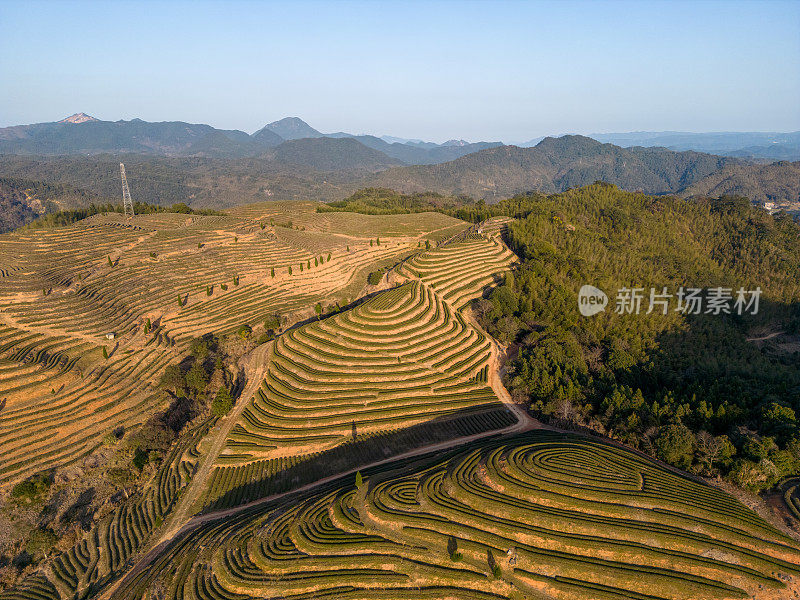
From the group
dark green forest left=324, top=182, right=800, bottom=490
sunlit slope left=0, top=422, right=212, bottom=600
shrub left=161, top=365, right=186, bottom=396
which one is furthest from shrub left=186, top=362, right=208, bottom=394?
dark green forest left=324, top=182, right=800, bottom=490

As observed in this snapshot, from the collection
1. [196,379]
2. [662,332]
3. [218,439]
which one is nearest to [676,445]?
[662,332]

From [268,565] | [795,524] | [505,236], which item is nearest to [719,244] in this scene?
[505,236]

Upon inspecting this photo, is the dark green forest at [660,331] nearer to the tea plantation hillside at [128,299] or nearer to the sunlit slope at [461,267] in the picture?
the sunlit slope at [461,267]

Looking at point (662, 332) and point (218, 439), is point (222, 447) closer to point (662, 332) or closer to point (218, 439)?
point (218, 439)

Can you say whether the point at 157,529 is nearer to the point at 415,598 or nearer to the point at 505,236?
the point at 415,598

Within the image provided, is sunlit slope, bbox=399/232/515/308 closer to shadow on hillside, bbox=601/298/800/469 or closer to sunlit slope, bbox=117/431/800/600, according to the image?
shadow on hillside, bbox=601/298/800/469

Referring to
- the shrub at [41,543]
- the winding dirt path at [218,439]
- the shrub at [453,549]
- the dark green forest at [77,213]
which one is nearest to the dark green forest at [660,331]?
the shrub at [453,549]
